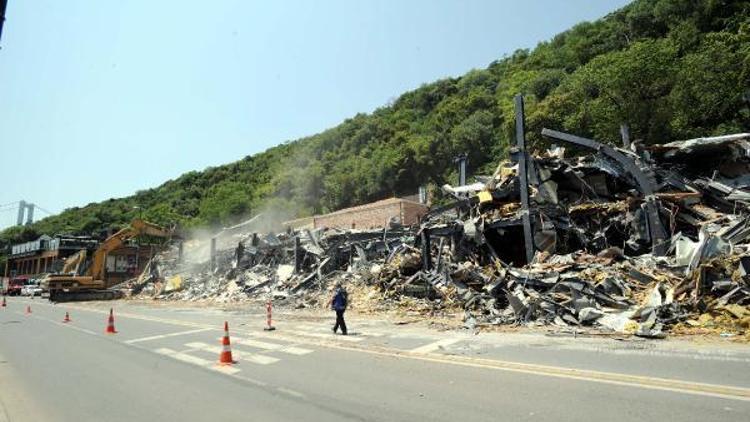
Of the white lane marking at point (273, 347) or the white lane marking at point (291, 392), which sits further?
the white lane marking at point (273, 347)

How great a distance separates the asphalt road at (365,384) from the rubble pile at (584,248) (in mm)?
3820

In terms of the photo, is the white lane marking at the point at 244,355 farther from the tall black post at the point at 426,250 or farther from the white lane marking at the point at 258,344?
the tall black post at the point at 426,250

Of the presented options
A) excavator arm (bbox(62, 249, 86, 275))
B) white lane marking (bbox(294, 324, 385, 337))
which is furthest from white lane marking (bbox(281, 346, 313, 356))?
excavator arm (bbox(62, 249, 86, 275))

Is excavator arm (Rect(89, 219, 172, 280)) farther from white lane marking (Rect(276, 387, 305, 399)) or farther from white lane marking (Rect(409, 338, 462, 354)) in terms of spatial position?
white lane marking (Rect(276, 387, 305, 399))

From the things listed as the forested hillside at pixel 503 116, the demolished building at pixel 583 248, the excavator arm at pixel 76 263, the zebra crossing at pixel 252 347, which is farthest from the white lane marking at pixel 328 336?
the excavator arm at pixel 76 263

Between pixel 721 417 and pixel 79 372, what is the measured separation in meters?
9.79

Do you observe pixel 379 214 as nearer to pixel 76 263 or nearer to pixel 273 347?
pixel 76 263

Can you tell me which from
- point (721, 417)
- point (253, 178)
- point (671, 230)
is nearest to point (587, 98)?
point (671, 230)

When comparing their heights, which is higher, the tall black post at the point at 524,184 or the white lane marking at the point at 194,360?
the tall black post at the point at 524,184

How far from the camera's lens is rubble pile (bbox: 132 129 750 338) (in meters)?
12.4

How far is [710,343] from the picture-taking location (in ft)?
31.9

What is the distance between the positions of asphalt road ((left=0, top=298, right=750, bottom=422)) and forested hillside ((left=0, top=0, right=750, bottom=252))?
3275 cm

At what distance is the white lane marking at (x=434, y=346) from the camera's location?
9.73 meters

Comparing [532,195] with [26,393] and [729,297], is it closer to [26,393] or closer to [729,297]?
[729,297]
